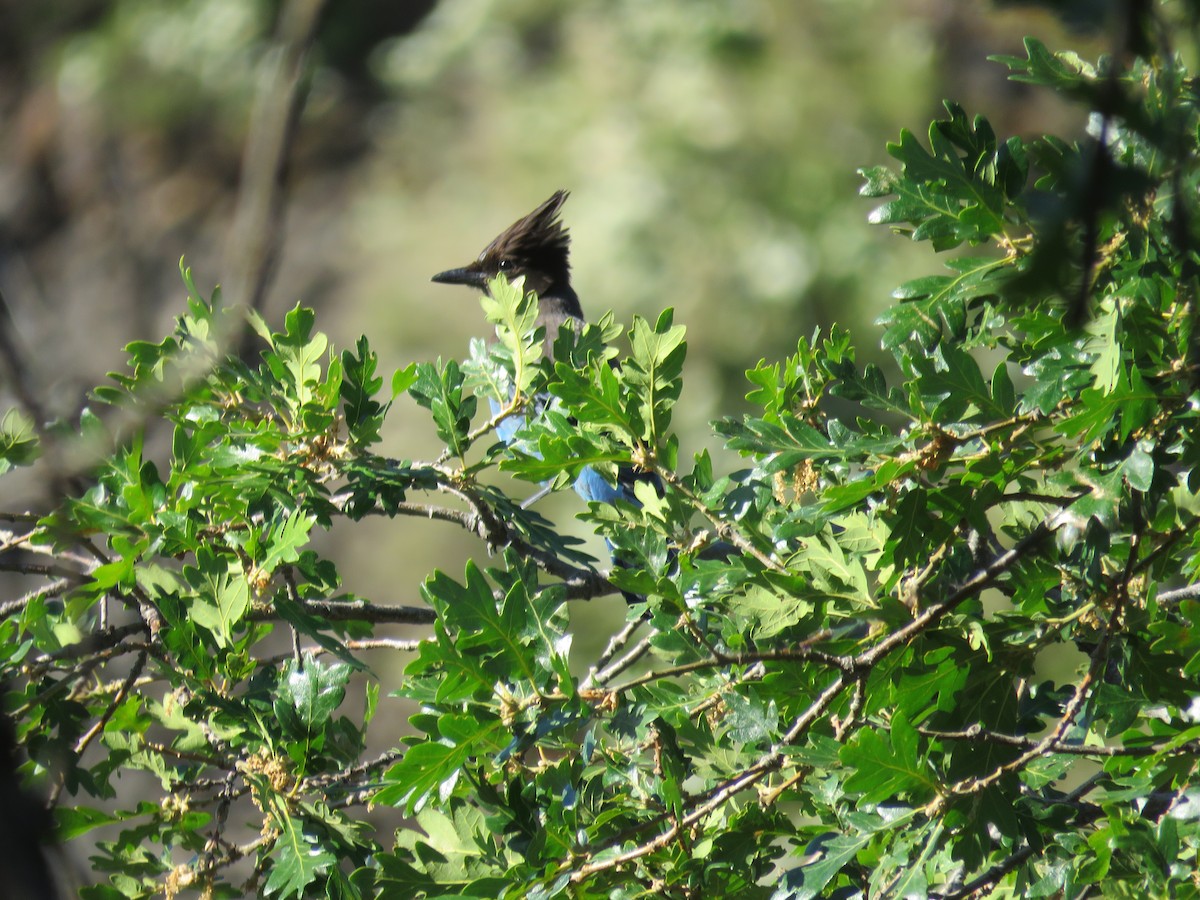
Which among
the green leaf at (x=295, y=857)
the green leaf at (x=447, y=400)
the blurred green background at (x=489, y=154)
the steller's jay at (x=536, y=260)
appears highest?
the blurred green background at (x=489, y=154)

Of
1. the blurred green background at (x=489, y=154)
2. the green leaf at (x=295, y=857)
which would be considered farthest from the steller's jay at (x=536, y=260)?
the green leaf at (x=295, y=857)

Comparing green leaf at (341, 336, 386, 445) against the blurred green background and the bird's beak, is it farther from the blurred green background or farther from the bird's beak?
the bird's beak

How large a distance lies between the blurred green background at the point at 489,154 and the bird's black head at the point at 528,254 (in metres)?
0.69

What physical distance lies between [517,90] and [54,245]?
5.37m

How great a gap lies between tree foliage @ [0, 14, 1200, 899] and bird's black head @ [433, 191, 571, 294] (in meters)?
2.91

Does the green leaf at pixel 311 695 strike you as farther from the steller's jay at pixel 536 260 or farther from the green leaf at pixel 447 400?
the steller's jay at pixel 536 260

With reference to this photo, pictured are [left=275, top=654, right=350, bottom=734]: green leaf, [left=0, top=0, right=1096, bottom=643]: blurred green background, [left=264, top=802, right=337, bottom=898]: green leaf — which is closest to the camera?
[left=264, top=802, right=337, bottom=898]: green leaf

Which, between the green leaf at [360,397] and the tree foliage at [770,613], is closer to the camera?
the tree foliage at [770,613]

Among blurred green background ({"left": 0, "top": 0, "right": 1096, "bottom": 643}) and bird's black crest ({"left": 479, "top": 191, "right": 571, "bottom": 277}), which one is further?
blurred green background ({"left": 0, "top": 0, "right": 1096, "bottom": 643})

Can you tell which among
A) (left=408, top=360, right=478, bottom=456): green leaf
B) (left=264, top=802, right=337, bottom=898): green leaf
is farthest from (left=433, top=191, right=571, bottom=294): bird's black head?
(left=264, top=802, right=337, bottom=898): green leaf

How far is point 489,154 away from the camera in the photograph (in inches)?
398

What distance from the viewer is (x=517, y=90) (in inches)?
399

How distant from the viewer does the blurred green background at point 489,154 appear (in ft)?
22.9

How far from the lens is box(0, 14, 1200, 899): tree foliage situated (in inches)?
A: 60.4
